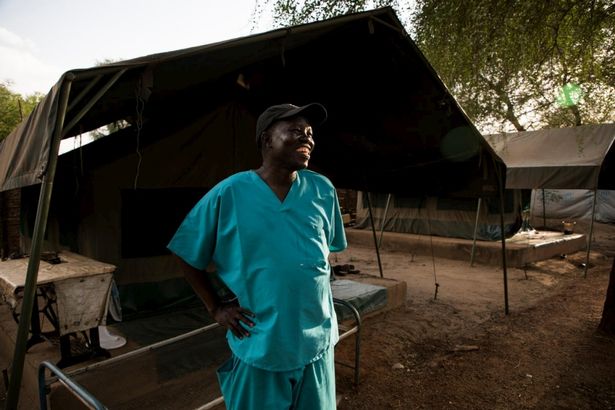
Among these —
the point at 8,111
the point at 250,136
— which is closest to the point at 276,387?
the point at 250,136

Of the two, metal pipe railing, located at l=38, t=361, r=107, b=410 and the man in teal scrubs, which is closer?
the man in teal scrubs

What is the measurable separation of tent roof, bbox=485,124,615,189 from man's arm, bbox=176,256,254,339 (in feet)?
25.4

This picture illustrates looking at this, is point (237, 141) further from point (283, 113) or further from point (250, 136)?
point (283, 113)

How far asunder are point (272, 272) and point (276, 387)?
0.50 meters

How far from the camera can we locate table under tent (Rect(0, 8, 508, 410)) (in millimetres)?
3578

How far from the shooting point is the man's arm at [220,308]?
1638 mm

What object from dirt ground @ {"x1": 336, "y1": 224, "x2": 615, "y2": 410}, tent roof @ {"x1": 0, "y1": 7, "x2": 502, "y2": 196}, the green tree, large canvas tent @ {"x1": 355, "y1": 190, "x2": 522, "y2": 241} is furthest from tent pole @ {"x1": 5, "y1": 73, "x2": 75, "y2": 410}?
the green tree

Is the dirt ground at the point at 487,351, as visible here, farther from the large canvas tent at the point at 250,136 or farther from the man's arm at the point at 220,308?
the man's arm at the point at 220,308

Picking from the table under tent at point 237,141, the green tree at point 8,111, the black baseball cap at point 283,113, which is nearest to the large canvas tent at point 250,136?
the table under tent at point 237,141

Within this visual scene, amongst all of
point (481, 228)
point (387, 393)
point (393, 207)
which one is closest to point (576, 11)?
point (387, 393)

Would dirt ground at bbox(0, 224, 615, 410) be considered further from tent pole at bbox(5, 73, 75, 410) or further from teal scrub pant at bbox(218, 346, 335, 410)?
teal scrub pant at bbox(218, 346, 335, 410)

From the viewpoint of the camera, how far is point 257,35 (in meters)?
2.68

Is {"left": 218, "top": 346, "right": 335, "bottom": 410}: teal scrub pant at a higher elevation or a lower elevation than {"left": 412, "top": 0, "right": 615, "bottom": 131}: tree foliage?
lower

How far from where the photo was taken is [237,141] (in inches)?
230
